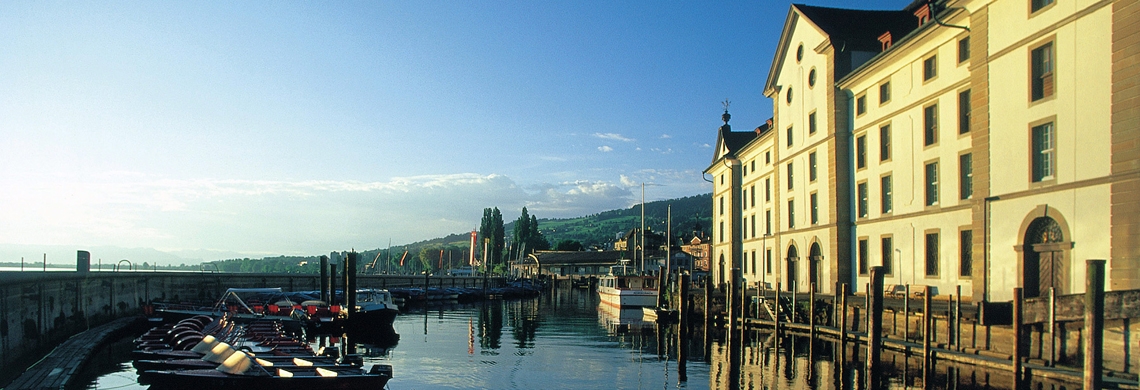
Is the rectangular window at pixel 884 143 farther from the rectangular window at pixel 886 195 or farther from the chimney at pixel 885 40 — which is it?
the chimney at pixel 885 40

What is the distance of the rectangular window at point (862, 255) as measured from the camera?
41.8 meters

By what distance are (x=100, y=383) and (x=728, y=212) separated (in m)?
51.0

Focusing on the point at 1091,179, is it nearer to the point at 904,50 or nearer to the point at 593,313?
the point at 904,50

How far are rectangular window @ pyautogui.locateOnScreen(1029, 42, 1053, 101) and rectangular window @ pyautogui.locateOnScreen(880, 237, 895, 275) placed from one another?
12.8 metres

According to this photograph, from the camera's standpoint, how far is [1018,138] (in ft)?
90.9

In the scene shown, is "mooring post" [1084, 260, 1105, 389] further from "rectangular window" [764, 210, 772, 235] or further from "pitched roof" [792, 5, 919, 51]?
"rectangular window" [764, 210, 772, 235]

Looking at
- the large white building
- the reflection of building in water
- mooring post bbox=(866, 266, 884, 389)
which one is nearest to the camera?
the large white building

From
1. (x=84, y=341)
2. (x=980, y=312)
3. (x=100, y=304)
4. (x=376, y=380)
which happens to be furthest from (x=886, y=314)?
(x=100, y=304)

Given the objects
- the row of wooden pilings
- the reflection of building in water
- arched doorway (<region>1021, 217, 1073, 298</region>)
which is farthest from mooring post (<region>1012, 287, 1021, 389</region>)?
the reflection of building in water

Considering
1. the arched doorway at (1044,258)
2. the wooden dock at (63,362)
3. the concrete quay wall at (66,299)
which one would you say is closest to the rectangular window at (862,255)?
the arched doorway at (1044,258)

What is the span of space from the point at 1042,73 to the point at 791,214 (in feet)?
85.8

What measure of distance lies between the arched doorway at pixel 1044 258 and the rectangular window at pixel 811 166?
2051 centimetres

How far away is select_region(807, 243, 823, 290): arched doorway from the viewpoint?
46719 millimetres

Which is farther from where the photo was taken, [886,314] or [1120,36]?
[886,314]
